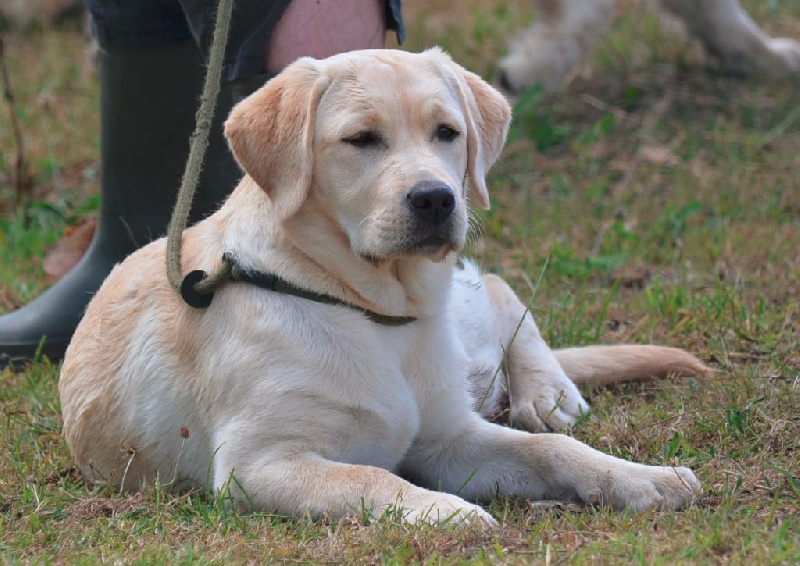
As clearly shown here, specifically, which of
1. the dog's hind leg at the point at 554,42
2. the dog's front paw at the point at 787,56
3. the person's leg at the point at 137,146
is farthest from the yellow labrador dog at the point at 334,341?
the dog's front paw at the point at 787,56

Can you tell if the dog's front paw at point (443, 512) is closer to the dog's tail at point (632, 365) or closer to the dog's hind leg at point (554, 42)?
the dog's tail at point (632, 365)

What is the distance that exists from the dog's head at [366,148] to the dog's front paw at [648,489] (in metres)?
0.67

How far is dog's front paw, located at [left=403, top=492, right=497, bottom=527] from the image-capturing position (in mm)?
2691

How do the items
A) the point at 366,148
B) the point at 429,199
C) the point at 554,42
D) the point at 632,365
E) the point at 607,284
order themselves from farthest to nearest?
the point at 554,42 → the point at 607,284 → the point at 632,365 → the point at 366,148 → the point at 429,199

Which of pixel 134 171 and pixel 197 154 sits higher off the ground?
pixel 197 154

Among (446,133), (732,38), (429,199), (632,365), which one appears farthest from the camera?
(732,38)

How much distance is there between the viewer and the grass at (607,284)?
2658 millimetres

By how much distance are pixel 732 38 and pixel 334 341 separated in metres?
4.26

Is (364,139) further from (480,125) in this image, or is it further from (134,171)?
(134,171)

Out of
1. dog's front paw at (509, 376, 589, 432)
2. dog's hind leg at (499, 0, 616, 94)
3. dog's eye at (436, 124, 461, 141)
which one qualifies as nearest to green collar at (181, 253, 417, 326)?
dog's eye at (436, 124, 461, 141)

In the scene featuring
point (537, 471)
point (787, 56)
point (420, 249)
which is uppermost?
point (420, 249)

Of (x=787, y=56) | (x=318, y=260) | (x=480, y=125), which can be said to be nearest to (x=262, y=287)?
(x=318, y=260)

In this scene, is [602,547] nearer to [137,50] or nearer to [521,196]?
[137,50]

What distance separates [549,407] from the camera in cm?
357
